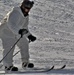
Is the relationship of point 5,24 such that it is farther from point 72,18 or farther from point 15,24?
point 72,18

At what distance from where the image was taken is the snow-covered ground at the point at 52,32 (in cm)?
868

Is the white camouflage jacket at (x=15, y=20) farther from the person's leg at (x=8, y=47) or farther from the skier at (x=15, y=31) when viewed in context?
the person's leg at (x=8, y=47)

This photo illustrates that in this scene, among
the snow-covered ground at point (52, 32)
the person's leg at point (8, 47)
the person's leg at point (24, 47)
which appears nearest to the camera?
the person's leg at point (8, 47)

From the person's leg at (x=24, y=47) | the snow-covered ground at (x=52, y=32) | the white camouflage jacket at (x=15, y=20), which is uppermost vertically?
the white camouflage jacket at (x=15, y=20)

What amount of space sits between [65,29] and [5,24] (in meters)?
6.09

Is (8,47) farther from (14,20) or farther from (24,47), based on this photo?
(14,20)

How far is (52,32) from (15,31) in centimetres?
548

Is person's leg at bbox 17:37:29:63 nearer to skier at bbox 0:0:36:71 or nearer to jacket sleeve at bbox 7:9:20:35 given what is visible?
skier at bbox 0:0:36:71

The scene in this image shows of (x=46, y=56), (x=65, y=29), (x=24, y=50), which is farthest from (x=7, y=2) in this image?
(x=24, y=50)

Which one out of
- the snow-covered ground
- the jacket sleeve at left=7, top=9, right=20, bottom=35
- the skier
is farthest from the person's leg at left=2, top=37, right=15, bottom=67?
the snow-covered ground

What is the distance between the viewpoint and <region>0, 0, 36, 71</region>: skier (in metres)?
6.77

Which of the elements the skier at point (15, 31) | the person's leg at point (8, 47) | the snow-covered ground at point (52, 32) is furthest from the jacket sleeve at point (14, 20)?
the snow-covered ground at point (52, 32)

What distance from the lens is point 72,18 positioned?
1473 cm

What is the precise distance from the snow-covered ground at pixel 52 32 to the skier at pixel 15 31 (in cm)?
74
